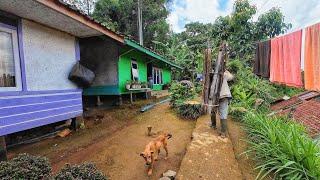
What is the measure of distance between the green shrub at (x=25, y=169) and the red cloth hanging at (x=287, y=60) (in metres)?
5.53

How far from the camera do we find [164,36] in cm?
2208

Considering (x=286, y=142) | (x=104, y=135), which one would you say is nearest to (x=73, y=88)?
(x=104, y=135)

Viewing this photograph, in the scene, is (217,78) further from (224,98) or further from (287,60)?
(287,60)

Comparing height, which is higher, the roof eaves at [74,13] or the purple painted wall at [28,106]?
the roof eaves at [74,13]

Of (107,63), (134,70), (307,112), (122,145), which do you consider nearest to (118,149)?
(122,145)

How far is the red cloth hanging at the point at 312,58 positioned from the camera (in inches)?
191

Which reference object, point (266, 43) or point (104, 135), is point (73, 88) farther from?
point (266, 43)

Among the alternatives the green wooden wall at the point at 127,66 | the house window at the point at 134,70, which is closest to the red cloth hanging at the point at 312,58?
the green wooden wall at the point at 127,66

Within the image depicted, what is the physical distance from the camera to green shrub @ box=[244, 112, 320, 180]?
384 centimetres

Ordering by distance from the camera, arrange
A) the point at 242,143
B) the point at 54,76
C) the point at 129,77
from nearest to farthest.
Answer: the point at 242,143 < the point at 54,76 < the point at 129,77

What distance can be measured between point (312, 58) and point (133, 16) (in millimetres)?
17214

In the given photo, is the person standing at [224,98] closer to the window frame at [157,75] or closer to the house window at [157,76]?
the window frame at [157,75]

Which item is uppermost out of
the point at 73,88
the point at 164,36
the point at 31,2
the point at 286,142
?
the point at 164,36

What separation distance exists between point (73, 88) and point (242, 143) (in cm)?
500
